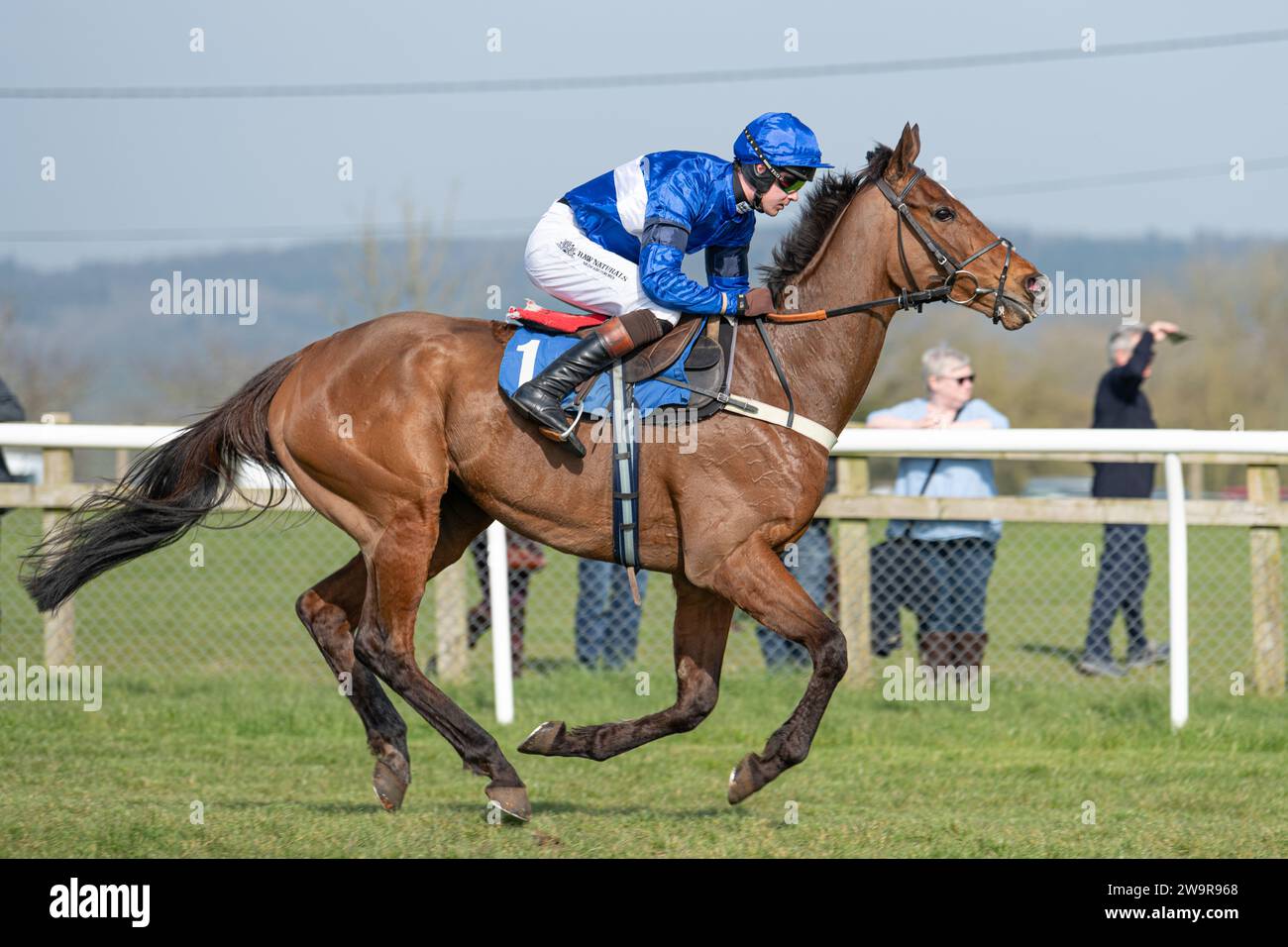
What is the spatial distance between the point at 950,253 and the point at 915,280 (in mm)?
141

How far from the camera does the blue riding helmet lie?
463cm

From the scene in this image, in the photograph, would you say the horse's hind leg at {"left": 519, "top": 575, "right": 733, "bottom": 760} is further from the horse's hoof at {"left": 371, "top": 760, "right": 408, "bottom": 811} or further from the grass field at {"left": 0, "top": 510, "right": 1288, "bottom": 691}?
the grass field at {"left": 0, "top": 510, "right": 1288, "bottom": 691}

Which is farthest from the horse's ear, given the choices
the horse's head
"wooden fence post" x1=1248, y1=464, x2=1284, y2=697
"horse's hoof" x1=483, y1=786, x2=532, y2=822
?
"wooden fence post" x1=1248, y1=464, x2=1284, y2=697

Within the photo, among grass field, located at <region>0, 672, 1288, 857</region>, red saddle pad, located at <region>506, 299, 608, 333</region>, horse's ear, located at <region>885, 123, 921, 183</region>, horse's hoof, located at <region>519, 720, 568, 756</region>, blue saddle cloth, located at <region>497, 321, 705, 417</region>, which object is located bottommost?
grass field, located at <region>0, 672, 1288, 857</region>

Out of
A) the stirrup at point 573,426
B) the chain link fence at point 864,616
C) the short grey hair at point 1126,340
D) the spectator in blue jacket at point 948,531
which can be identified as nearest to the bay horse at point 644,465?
the stirrup at point 573,426

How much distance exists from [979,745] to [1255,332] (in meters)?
36.4

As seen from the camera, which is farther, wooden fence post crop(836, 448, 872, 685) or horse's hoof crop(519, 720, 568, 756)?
wooden fence post crop(836, 448, 872, 685)

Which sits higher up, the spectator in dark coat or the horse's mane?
the horse's mane

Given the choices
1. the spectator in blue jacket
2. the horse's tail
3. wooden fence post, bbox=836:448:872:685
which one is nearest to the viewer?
the horse's tail

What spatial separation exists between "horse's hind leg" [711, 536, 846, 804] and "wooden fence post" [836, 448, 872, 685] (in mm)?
2975

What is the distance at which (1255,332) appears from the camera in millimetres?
39375

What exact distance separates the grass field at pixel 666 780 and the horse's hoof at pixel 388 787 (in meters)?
0.07

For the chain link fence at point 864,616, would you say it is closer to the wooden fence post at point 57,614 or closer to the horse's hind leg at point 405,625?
the wooden fence post at point 57,614
